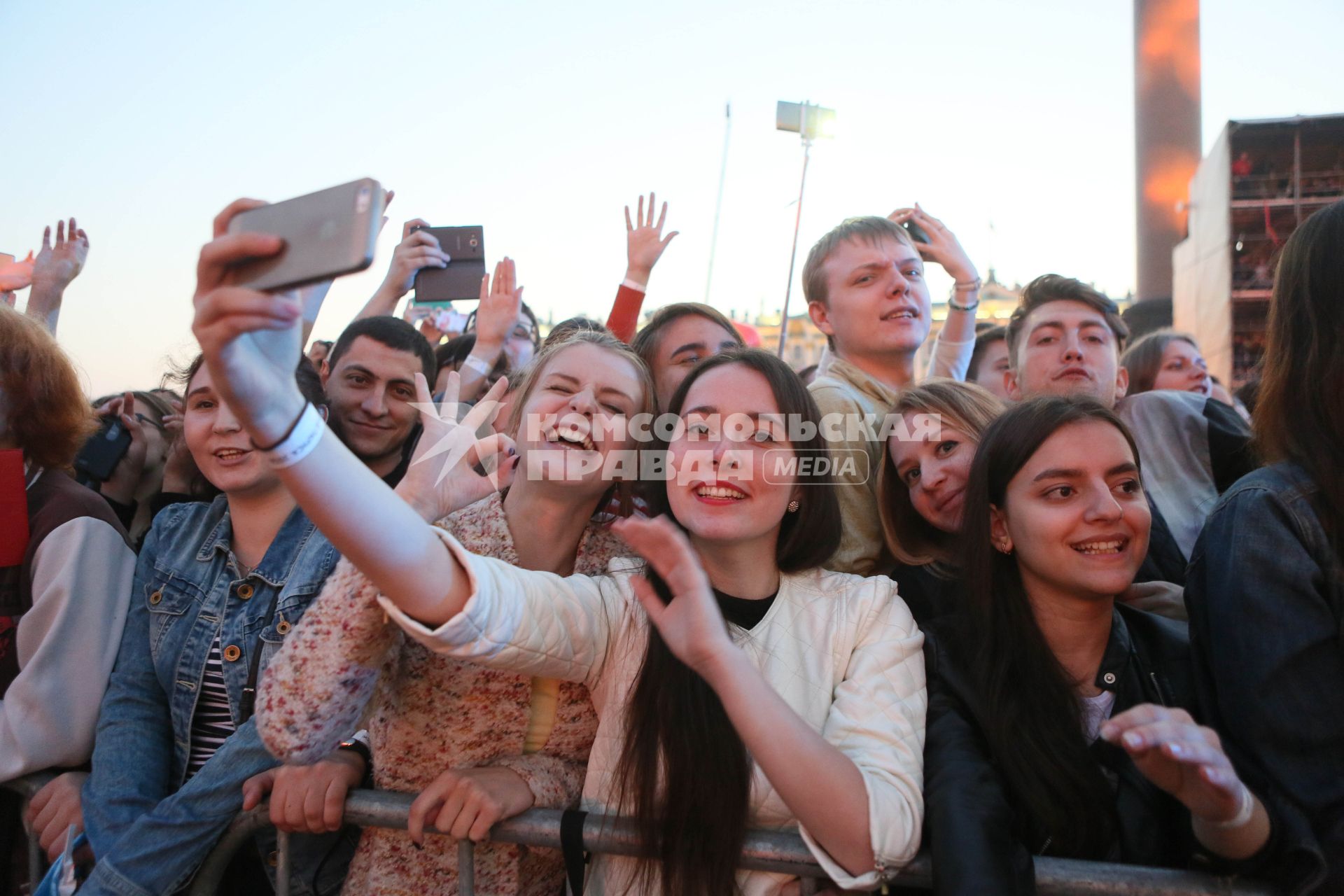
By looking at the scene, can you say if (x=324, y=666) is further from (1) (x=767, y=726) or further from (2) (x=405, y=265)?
(2) (x=405, y=265)

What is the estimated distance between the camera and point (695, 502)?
6.04 ft

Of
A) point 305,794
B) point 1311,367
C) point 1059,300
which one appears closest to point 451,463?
point 305,794

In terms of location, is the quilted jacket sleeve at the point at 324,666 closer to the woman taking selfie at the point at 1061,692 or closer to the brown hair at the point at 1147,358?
the woman taking selfie at the point at 1061,692

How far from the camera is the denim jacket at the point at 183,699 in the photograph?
180 cm

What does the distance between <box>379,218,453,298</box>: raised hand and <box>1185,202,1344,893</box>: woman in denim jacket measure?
2.95 m

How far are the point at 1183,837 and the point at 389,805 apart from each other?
5.03 feet

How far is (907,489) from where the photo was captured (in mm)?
2467

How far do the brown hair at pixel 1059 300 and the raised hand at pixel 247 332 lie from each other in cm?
300

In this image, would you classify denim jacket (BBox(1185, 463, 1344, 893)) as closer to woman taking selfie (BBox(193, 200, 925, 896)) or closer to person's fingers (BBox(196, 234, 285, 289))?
woman taking selfie (BBox(193, 200, 925, 896))

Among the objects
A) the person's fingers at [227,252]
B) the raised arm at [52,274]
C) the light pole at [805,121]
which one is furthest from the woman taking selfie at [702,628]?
the light pole at [805,121]

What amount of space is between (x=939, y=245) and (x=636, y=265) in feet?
4.14

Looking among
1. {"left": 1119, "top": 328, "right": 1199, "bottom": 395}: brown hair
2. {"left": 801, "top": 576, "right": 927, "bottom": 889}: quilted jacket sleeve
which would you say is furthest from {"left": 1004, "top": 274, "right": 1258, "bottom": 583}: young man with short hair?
{"left": 801, "top": 576, "right": 927, "bottom": 889}: quilted jacket sleeve

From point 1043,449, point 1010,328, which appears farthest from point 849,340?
point 1043,449

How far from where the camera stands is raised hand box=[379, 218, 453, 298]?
3586 millimetres
